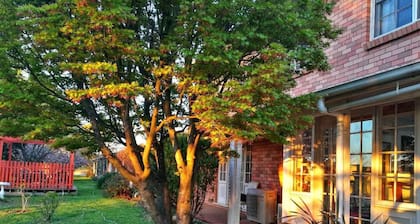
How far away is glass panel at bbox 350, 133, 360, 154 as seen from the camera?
7336mm

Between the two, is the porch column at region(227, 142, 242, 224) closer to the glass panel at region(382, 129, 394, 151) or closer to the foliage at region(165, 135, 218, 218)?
the foliage at region(165, 135, 218, 218)

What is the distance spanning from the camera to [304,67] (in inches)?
246

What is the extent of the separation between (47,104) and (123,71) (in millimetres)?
1217

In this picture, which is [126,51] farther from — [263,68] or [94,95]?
[263,68]

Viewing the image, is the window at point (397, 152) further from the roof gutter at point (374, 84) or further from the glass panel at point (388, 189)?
the roof gutter at point (374, 84)

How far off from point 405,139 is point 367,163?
906 mm

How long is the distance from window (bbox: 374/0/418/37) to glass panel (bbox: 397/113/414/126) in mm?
1467

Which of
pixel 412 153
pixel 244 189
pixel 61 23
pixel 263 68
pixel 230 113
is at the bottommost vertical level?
pixel 244 189

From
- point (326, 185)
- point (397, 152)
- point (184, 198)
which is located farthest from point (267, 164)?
point (184, 198)

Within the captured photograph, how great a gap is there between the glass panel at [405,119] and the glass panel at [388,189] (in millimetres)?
872

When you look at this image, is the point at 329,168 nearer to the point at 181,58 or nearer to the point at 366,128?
the point at 366,128

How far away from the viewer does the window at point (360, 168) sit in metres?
7.01

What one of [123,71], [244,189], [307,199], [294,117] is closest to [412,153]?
[294,117]

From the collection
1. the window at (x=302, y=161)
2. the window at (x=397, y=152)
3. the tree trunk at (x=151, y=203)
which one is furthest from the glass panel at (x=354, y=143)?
the tree trunk at (x=151, y=203)
